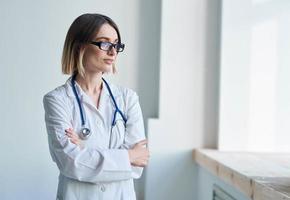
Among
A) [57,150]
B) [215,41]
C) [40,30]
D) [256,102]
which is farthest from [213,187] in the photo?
[40,30]

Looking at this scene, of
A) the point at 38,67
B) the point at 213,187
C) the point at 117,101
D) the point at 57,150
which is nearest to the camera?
the point at 57,150

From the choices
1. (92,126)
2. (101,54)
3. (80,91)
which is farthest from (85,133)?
(101,54)

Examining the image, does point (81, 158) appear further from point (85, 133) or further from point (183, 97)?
point (183, 97)

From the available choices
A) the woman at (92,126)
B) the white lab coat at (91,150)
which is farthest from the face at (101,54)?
the white lab coat at (91,150)

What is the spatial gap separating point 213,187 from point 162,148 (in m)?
0.45

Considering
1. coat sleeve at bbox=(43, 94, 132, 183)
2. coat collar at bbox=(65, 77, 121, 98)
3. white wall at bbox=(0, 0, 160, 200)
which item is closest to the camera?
coat sleeve at bbox=(43, 94, 132, 183)

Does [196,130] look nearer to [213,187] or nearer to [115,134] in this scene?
[213,187]

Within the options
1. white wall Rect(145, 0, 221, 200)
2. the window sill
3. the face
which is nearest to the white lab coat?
the face

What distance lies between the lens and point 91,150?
1.47 m

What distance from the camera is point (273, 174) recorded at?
67.6 inches

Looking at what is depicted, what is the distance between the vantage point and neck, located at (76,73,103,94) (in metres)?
1.60

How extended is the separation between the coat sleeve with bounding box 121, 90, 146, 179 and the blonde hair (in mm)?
230

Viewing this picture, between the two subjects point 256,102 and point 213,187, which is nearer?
point 213,187

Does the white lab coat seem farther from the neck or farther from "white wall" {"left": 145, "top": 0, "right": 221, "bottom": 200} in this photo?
"white wall" {"left": 145, "top": 0, "right": 221, "bottom": 200}
